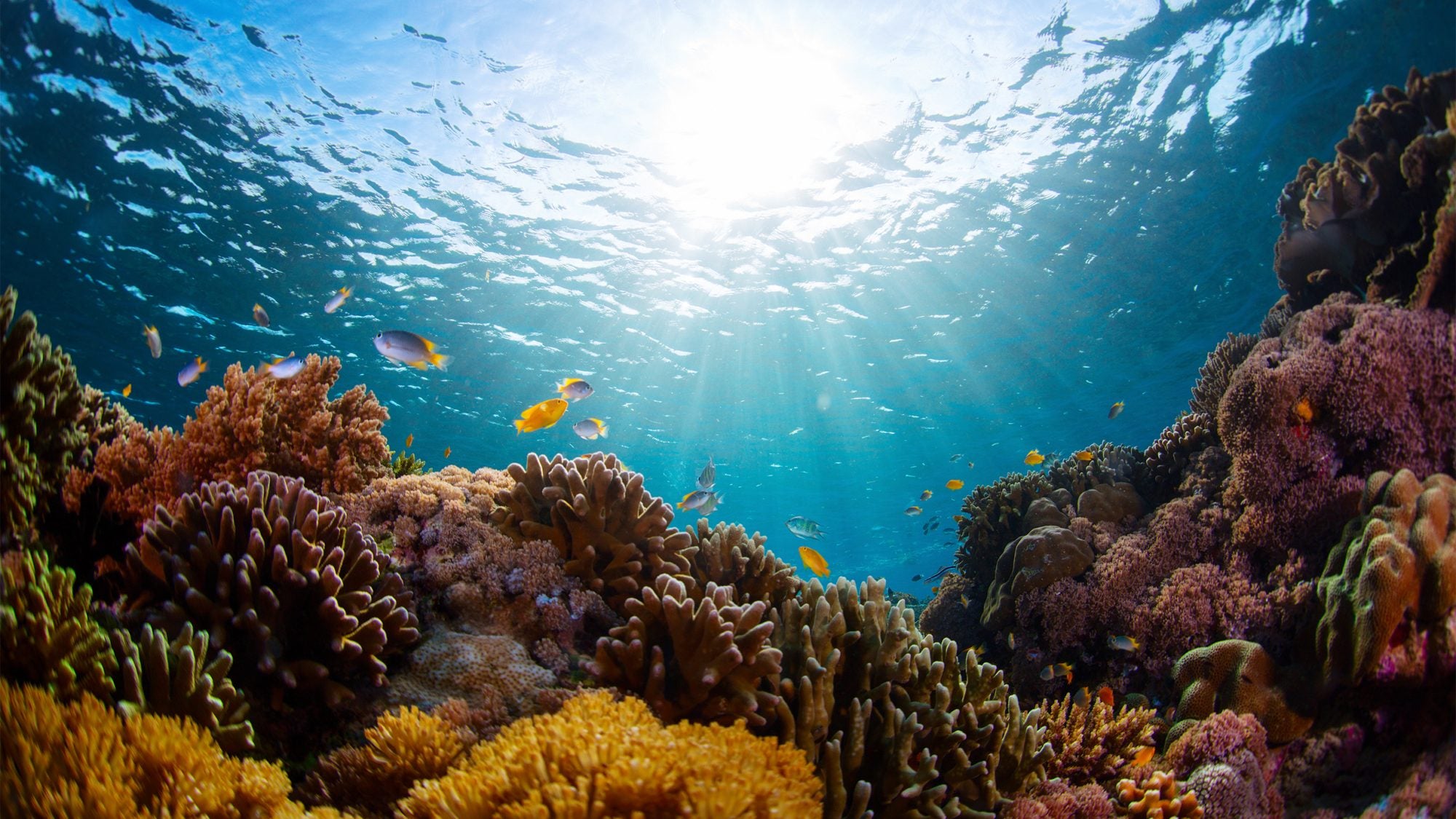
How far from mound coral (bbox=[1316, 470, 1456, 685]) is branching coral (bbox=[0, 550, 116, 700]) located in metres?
6.52

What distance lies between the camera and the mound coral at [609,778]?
1.59 metres

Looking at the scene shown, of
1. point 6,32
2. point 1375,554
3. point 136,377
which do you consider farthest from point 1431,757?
point 136,377

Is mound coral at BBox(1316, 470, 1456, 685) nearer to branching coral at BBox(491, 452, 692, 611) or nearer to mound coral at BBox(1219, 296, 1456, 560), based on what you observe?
mound coral at BBox(1219, 296, 1456, 560)

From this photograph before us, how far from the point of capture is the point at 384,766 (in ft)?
7.14

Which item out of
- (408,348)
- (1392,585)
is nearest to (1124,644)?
(1392,585)

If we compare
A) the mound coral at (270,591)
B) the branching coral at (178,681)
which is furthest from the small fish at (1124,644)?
the branching coral at (178,681)

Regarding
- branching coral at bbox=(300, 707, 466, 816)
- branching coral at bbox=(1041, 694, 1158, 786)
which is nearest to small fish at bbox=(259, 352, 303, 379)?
branching coral at bbox=(300, 707, 466, 816)

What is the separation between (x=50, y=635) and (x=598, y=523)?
238 cm

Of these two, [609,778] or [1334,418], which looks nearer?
[609,778]

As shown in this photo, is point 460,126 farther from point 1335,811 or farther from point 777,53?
point 1335,811

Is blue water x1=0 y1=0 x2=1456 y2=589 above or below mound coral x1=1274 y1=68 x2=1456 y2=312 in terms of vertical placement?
above

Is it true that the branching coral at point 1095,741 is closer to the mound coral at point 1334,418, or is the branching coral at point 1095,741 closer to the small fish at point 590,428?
the mound coral at point 1334,418

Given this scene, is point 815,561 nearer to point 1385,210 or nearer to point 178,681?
point 178,681

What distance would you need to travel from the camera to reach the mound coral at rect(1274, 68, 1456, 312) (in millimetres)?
4984
